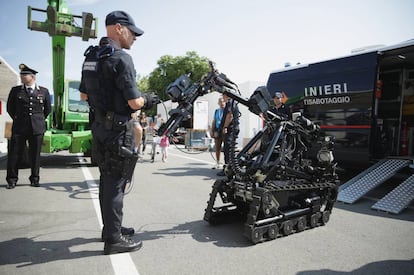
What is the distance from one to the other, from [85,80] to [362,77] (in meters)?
5.93

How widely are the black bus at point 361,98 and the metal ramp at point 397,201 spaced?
121cm

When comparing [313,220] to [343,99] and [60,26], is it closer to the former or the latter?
[343,99]

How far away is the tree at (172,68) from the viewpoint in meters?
38.4

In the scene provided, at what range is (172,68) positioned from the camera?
39438mm

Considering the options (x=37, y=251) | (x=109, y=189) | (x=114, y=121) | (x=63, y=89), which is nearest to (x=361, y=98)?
(x=114, y=121)

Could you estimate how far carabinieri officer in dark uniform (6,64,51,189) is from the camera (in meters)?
5.48

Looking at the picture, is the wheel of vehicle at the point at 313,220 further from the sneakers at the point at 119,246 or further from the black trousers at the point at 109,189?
the black trousers at the point at 109,189

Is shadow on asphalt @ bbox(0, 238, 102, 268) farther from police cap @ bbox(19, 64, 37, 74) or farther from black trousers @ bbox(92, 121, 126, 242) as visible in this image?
police cap @ bbox(19, 64, 37, 74)

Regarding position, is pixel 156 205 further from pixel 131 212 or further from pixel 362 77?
pixel 362 77

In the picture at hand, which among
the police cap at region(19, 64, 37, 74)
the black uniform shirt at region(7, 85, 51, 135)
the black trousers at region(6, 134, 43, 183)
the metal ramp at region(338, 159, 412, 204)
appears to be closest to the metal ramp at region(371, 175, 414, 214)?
the metal ramp at region(338, 159, 412, 204)

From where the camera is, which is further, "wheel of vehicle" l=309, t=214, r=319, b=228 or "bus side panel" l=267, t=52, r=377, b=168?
"bus side panel" l=267, t=52, r=377, b=168

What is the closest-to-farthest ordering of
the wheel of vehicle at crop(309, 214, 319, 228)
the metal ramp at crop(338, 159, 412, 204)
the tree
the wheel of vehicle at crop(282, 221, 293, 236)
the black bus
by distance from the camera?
the wheel of vehicle at crop(282, 221, 293, 236) → the wheel of vehicle at crop(309, 214, 319, 228) → the metal ramp at crop(338, 159, 412, 204) → the black bus → the tree

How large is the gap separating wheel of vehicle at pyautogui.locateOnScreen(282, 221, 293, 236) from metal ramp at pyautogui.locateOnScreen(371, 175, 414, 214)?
213 centimetres

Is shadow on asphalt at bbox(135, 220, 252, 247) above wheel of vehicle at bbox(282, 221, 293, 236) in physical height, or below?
below
